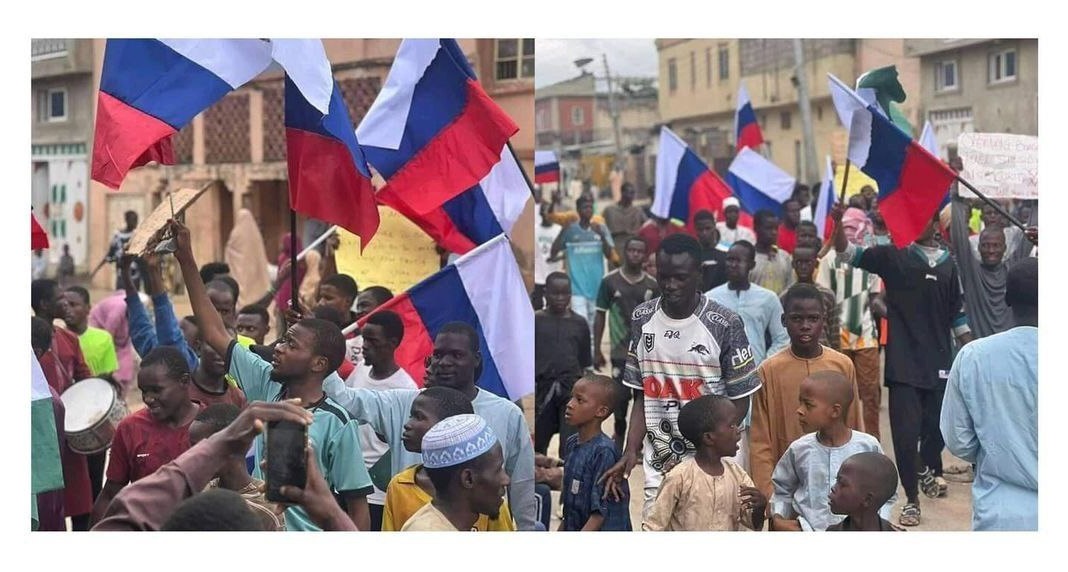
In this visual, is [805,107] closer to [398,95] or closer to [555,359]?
[555,359]

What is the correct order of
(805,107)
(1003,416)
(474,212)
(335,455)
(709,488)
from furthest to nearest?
(805,107) → (474,212) → (709,488) → (1003,416) → (335,455)

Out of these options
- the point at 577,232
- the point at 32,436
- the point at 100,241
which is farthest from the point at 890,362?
the point at 100,241

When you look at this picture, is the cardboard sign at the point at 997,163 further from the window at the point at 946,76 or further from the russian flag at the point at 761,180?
the window at the point at 946,76

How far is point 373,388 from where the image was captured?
20.3 ft

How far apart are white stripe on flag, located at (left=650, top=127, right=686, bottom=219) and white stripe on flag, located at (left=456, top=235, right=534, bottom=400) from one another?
22.6ft

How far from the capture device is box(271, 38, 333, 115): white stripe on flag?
6145 millimetres

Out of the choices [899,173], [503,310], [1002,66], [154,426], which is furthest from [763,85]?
[154,426]

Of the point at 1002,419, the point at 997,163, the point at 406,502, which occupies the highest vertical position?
the point at 997,163

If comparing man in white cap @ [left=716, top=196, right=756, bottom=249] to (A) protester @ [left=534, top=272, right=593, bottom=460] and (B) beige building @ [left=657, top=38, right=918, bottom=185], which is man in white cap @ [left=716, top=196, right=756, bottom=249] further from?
(B) beige building @ [left=657, top=38, right=918, bottom=185]

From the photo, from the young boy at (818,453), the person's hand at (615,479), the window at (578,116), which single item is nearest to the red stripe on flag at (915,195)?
the young boy at (818,453)

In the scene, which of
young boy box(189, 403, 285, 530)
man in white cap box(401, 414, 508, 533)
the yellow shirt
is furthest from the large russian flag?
man in white cap box(401, 414, 508, 533)

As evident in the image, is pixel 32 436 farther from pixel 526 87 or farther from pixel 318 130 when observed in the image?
pixel 526 87

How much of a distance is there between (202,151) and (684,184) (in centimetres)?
1423

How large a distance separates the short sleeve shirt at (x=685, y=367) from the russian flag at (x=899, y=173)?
74.5 inches
